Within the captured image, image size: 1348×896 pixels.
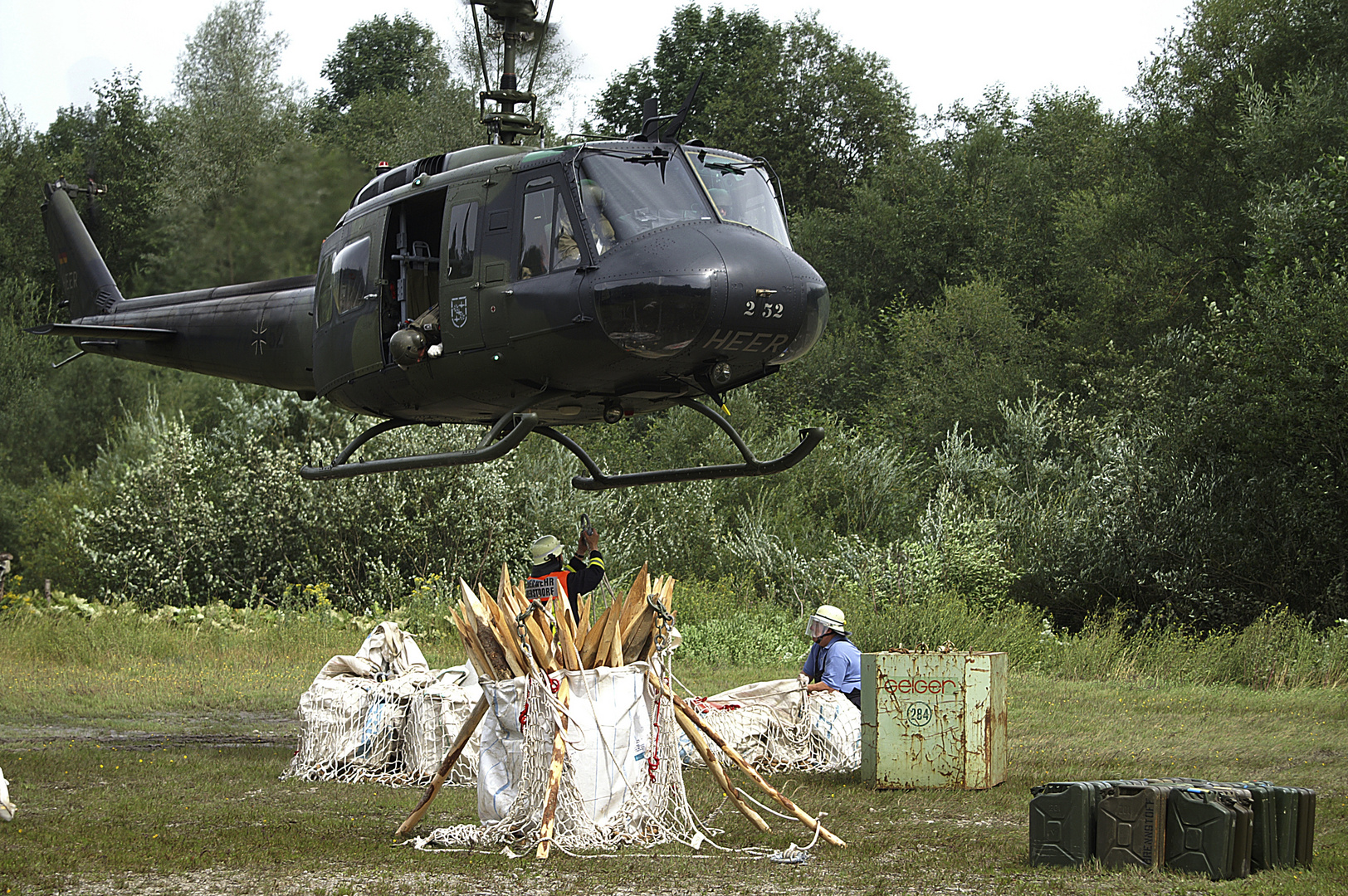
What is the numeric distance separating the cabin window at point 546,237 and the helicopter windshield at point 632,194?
0.18 m

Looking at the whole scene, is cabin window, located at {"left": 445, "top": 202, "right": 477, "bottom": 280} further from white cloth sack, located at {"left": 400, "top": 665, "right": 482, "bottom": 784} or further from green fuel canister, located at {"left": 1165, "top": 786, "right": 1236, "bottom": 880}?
green fuel canister, located at {"left": 1165, "top": 786, "right": 1236, "bottom": 880}

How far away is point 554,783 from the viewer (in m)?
6.73

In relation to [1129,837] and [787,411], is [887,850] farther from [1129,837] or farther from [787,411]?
[787,411]

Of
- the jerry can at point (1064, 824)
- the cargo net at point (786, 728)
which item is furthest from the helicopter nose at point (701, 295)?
the jerry can at point (1064, 824)

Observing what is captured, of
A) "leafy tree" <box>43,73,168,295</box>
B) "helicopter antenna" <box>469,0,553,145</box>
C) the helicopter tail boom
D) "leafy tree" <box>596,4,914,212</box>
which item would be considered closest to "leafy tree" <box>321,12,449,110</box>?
"leafy tree" <box>43,73,168,295</box>

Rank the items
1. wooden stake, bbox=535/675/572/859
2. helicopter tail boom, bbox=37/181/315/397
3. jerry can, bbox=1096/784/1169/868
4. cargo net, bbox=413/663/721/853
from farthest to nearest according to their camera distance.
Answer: helicopter tail boom, bbox=37/181/315/397 < cargo net, bbox=413/663/721/853 < wooden stake, bbox=535/675/572/859 < jerry can, bbox=1096/784/1169/868

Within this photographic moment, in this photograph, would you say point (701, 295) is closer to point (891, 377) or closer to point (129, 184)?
point (129, 184)

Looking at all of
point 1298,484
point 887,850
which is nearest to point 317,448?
point 1298,484

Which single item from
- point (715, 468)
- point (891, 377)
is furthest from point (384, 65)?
point (891, 377)

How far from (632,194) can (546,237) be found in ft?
2.14

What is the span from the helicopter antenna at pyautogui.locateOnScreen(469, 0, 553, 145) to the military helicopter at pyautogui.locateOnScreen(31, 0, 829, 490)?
2 centimetres

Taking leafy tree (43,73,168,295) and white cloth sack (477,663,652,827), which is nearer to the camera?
white cloth sack (477,663,652,827)

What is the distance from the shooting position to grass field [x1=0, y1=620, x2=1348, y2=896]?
6.20 metres

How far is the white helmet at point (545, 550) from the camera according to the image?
1107 centimetres
